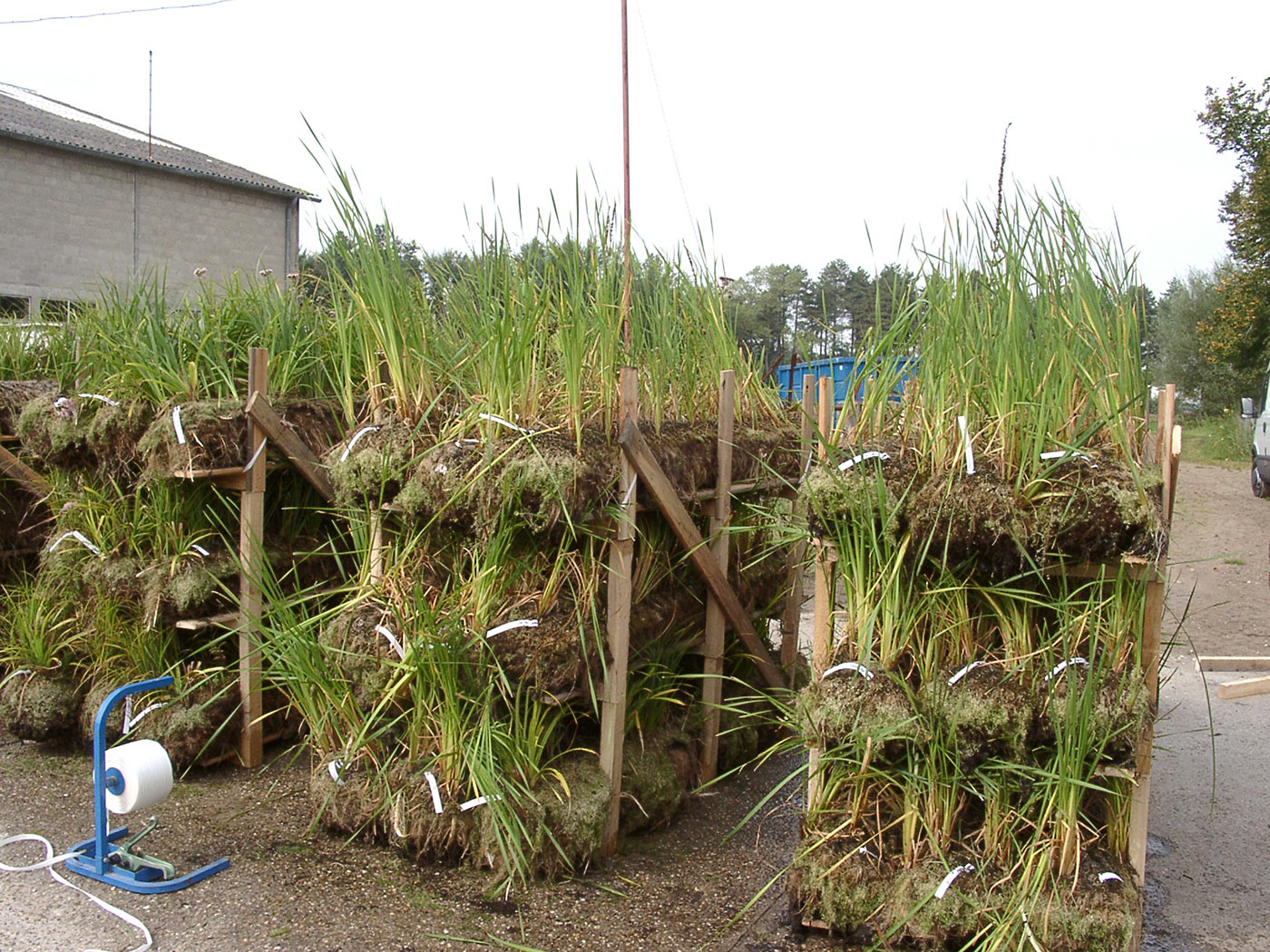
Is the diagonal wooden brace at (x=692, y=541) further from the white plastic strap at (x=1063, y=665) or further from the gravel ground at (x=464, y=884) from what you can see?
the white plastic strap at (x=1063, y=665)

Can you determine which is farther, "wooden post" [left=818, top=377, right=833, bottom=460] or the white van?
the white van

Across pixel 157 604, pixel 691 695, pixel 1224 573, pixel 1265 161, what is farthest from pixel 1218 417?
pixel 157 604

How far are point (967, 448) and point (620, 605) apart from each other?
50.1 inches

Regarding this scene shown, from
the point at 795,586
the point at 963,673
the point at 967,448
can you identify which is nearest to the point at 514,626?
the point at 963,673

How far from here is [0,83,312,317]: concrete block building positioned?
53.0 ft

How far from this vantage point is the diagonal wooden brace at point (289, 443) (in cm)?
422

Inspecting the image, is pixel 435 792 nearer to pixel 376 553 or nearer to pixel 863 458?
pixel 376 553

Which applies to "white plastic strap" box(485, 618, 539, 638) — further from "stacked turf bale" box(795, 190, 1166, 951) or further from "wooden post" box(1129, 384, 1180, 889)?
"wooden post" box(1129, 384, 1180, 889)

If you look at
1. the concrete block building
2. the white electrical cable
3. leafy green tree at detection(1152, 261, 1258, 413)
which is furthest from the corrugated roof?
leafy green tree at detection(1152, 261, 1258, 413)

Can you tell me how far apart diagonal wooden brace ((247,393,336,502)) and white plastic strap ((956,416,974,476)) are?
2.50 meters

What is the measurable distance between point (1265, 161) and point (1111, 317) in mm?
16116

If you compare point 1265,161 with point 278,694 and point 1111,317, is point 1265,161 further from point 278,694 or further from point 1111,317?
point 278,694

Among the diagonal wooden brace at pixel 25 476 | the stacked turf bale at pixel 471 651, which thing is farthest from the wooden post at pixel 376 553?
the diagonal wooden brace at pixel 25 476

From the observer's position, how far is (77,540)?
4.67 m
